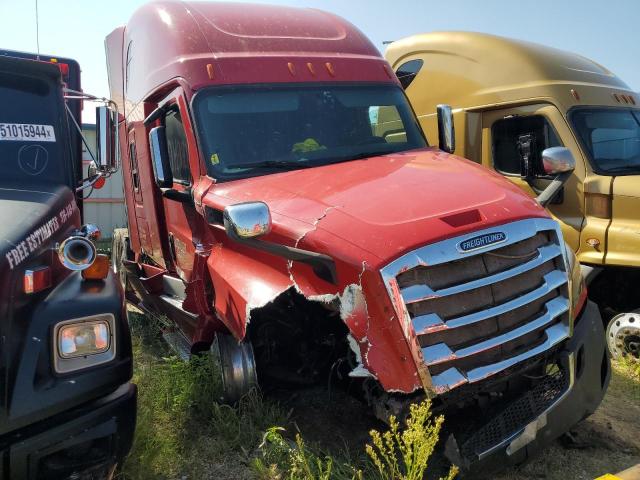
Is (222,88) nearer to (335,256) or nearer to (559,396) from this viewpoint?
(335,256)

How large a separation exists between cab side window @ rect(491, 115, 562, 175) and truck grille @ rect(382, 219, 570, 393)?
9.49 feet

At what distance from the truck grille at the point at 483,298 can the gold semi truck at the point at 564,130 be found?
2250mm

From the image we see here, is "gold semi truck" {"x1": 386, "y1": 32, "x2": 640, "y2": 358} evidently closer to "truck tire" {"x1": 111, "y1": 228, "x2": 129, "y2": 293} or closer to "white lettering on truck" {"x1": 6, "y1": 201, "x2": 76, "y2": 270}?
"truck tire" {"x1": 111, "y1": 228, "x2": 129, "y2": 293}

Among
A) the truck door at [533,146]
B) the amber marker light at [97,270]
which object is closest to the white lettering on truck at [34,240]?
the amber marker light at [97,270]

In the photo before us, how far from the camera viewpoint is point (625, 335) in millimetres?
5043

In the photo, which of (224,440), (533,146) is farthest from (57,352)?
(533,146)

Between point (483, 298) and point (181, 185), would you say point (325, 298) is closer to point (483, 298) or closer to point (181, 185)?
point (483, 298)

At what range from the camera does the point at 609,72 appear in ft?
23.0

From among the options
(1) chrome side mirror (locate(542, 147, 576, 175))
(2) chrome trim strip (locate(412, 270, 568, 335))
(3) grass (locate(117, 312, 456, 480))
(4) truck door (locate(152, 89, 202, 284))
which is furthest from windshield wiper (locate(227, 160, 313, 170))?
(1) chrome side mirror (locate(542, 147, 576, 175))

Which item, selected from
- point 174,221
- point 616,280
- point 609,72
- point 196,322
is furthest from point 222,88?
point 609,72

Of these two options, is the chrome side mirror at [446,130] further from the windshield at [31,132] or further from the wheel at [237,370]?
the windshield at [31,132]

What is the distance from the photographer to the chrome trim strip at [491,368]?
2.75 meters

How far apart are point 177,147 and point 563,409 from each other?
11.5 feet

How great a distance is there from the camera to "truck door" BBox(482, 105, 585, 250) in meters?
→ 5.61
